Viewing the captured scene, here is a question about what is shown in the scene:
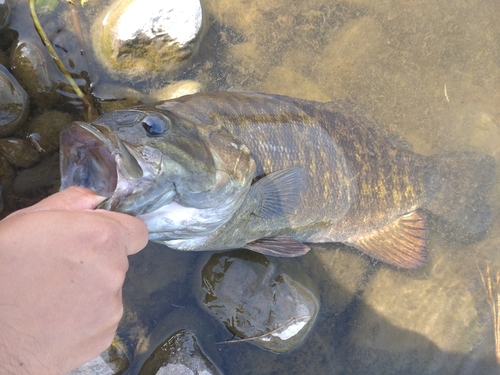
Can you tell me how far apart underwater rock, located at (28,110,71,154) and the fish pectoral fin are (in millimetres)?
2114

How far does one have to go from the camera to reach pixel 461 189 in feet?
12.9

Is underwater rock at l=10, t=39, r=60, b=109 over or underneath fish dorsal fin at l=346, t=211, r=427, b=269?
over

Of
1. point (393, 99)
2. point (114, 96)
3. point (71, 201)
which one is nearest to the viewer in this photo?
point (71, 201)

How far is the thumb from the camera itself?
1575mm

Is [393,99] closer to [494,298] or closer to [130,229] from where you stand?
[494,298]

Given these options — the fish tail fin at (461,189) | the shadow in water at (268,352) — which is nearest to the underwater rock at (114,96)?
the shadow in water at (268,352)

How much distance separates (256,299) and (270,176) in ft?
4.46

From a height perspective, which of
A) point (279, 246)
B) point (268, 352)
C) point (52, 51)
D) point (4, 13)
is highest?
point (4, 13)

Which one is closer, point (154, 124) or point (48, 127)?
point (154, 124)

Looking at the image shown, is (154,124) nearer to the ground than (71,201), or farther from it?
farther from it

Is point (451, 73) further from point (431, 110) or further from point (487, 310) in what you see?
point (487, 310)

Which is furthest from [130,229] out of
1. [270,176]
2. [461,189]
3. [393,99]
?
[461,189]

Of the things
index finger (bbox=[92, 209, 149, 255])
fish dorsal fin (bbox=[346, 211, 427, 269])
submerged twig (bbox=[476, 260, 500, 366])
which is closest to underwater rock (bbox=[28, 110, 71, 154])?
index finger (bbox=[92, 209, 149, 255])

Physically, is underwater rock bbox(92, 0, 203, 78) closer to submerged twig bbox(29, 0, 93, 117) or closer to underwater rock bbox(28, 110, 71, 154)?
submerged twig bbox(29, 0, 93, 117)
